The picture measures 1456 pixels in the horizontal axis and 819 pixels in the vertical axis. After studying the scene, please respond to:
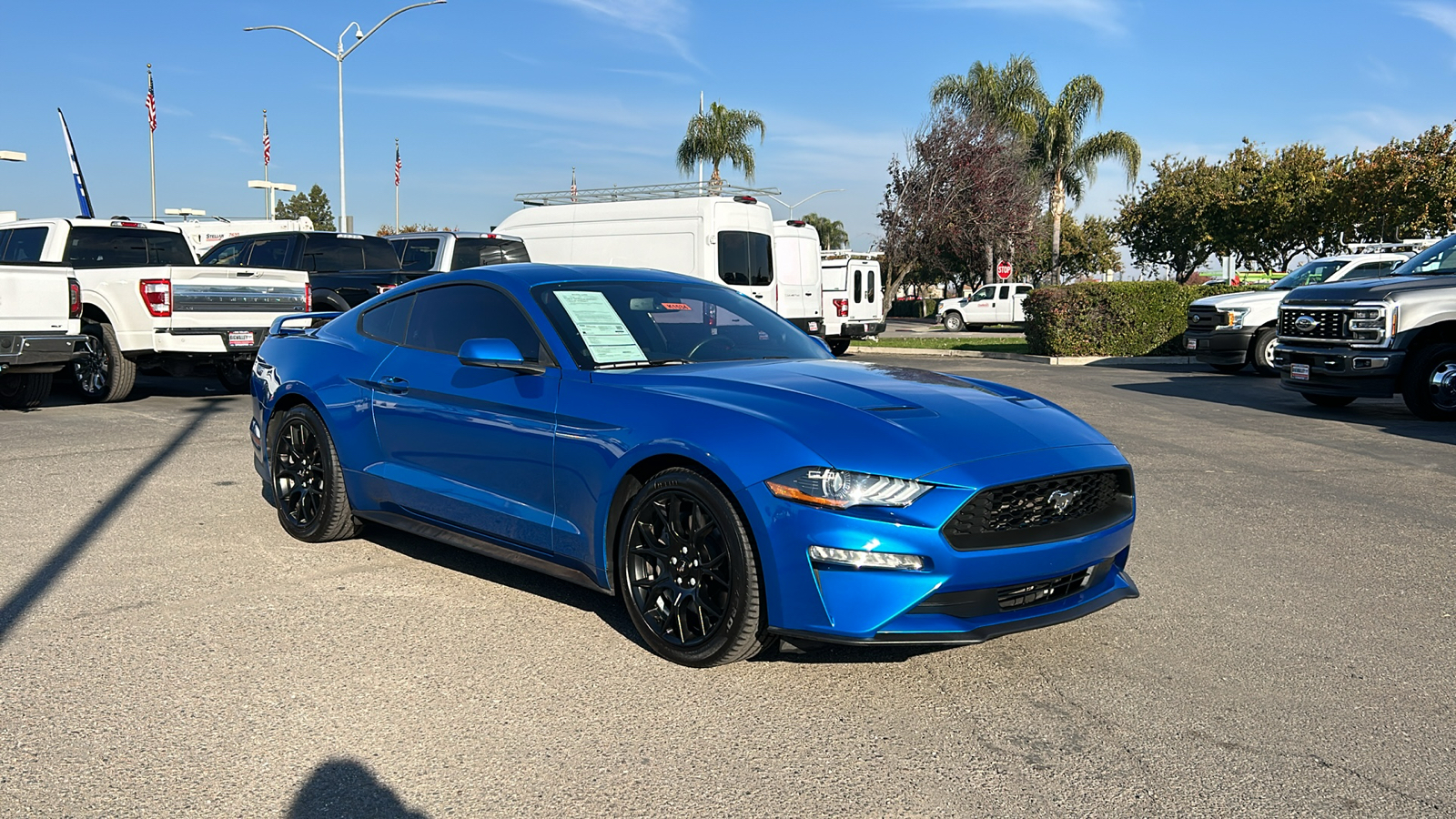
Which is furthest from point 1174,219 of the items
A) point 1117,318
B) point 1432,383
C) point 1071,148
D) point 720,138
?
point 1432,383

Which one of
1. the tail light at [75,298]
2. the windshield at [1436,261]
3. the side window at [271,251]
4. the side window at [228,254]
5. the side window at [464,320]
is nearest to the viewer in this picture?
the side window at [464,320]

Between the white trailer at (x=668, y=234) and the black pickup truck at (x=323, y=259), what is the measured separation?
112 inches

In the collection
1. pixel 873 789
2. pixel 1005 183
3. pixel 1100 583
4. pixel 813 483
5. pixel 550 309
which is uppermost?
pixel 1005 183

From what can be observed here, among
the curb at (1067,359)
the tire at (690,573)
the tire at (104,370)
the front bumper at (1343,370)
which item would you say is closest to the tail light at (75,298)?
the tire at (104,370)

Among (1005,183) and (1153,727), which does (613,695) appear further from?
(1005,183)

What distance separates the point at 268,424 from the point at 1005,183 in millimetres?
41890

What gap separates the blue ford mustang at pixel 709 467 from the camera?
13.0ft

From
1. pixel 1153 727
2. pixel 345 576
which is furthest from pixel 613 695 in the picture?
pixel 345 576

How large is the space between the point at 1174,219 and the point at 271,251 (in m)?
49.6

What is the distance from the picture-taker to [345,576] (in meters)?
5.80

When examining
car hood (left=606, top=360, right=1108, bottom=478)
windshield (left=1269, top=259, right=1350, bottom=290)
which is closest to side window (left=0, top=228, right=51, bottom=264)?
car hood (left=606, top=360, right=1108, bottom=478)

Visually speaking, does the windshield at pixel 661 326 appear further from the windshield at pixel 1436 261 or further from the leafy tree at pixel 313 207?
the leafy tree at pixel 313 207

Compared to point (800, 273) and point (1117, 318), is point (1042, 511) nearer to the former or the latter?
point (800, 273)

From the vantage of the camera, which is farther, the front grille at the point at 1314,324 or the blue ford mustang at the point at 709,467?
the front grille at the point at 1314,324
